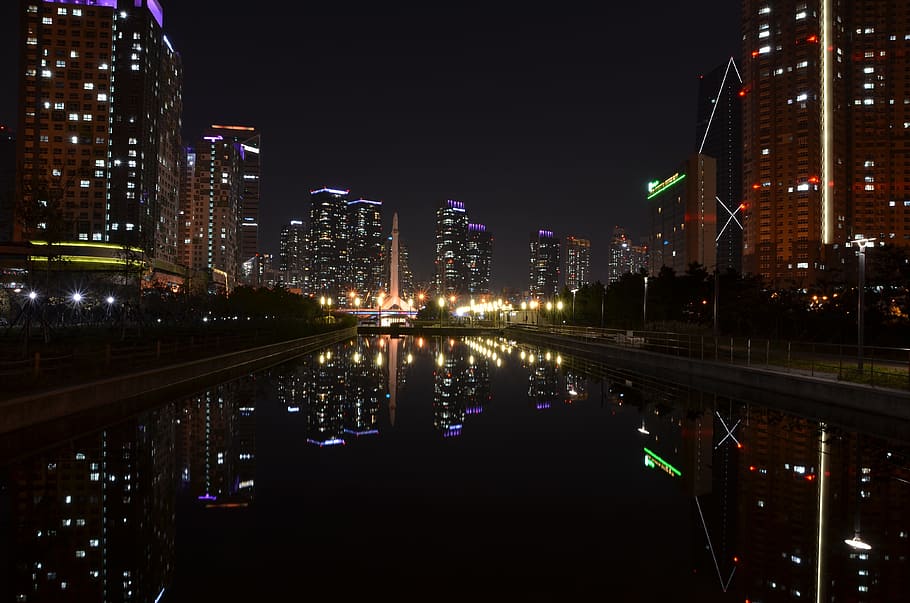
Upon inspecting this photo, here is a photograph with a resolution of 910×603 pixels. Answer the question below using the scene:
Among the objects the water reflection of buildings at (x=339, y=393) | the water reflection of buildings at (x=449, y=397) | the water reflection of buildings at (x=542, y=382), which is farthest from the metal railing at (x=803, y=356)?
the water reflection of buildings at (x=339, y=393)

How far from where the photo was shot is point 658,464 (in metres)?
14.0

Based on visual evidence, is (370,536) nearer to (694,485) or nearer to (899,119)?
(694,485)

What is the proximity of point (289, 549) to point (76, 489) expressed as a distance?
15.8 ft

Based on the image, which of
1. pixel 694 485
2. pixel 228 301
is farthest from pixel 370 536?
pixel 228 301

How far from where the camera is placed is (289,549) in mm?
8641

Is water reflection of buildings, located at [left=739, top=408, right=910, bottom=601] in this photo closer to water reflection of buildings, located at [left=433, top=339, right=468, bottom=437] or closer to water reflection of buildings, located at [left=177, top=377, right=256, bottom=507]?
water reflection of buildings, located at [left=433, top=339, right=468, bottom=437]

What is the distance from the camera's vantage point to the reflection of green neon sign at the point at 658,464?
1334 cm

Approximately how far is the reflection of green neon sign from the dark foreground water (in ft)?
0.27

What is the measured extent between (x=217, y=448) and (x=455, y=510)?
22.3ft

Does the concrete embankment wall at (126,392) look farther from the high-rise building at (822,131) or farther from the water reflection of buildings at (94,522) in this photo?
the high-rise building at (822,131)

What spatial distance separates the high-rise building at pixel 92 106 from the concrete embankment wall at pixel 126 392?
107009 mm

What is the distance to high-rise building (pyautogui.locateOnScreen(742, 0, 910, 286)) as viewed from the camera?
129500mm

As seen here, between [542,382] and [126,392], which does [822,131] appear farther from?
[126,392]

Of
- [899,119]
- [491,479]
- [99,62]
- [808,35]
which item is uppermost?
[808,35]
